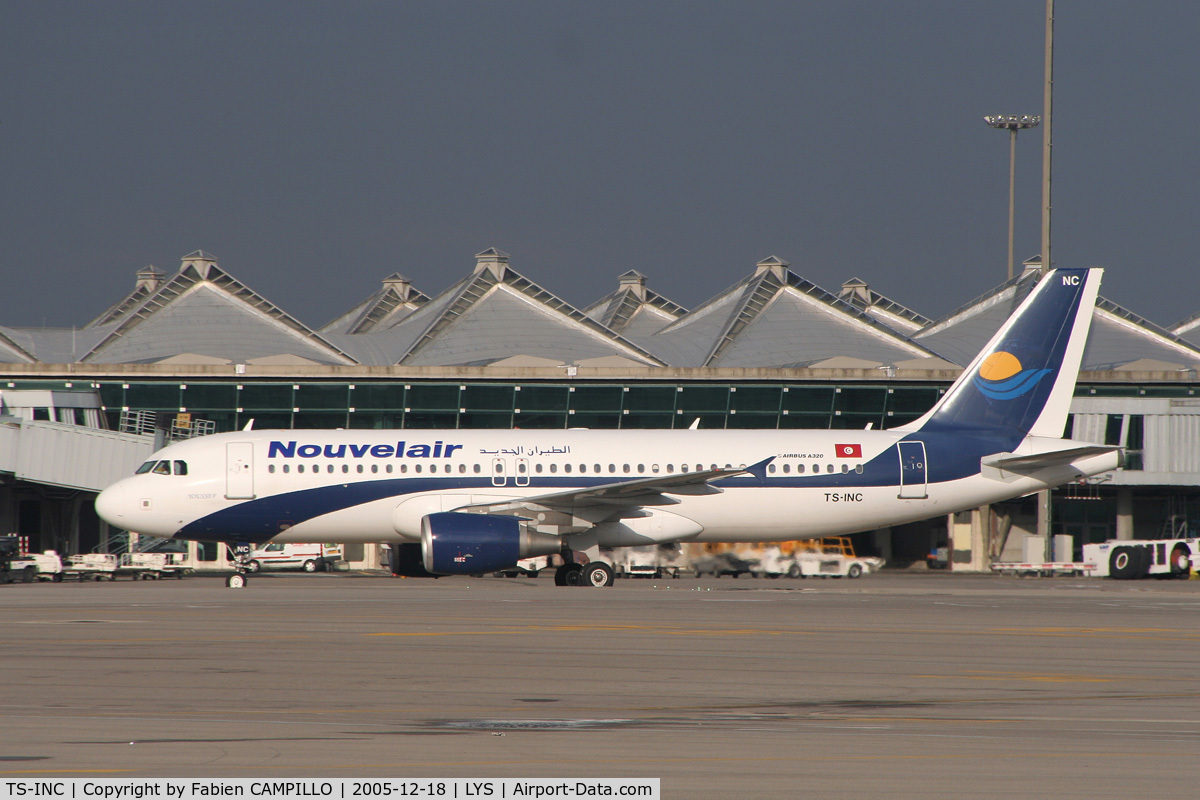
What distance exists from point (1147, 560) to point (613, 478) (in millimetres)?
18467

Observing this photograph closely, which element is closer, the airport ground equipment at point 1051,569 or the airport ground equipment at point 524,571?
the airport ground equipment at point 524,571

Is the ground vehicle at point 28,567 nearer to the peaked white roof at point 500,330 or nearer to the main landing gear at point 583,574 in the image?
the main landing gear at point 583,574

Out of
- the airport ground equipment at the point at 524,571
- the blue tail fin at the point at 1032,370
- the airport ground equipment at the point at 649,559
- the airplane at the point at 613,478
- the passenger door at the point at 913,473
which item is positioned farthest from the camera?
the airport ground equipment at the point at 649,559

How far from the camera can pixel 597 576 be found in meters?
30.8

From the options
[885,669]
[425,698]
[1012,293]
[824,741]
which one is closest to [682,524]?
[885,669]

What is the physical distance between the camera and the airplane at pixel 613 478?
3033 centimetres

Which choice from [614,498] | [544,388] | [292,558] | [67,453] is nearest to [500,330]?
[544,388]

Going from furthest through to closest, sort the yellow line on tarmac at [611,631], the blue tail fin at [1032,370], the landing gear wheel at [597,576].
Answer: the blue tail fin at [1032,370], the landing gear wheel at [597,576], the yellow line on tarmac at [611,631]

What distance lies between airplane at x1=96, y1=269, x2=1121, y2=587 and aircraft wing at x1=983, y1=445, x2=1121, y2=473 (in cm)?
5

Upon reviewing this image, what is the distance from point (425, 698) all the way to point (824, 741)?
157 inches

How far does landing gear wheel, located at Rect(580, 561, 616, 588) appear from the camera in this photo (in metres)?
30.7

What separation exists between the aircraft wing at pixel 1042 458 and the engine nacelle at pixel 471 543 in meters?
12.1

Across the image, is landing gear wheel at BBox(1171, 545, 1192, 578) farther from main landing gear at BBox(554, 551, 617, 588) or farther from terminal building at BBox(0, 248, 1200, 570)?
main landing gear at BBox(554, 551, 617, 588)

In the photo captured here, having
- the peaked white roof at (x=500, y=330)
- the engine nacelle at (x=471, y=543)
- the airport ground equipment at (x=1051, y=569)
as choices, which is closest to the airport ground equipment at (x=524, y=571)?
the engine nacelle at (x=471, y=543)
